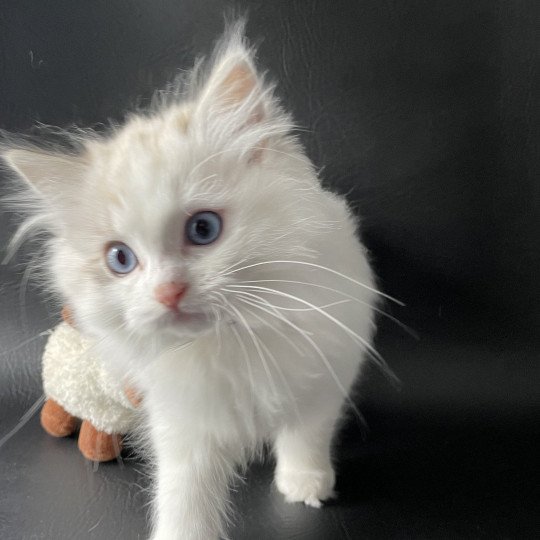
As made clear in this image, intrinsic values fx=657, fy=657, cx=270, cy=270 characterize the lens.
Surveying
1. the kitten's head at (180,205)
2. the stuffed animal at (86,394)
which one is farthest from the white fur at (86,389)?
the kitten's head at (180,205)

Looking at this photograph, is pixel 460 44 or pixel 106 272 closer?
pixel 106 272

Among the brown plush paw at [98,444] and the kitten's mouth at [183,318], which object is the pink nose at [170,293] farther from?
the brown plush paw at [98,444]

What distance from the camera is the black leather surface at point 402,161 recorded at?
116 cm

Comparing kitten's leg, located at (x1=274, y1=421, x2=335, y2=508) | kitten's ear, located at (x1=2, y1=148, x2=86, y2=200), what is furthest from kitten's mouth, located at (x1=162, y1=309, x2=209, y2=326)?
kitten's leg, located at (x1=274, y1=421, x2=335, y2=508)

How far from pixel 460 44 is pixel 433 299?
1.58ft

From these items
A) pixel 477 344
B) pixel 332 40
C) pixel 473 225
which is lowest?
pixel 477 344

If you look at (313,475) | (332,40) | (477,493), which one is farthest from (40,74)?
(477,493)

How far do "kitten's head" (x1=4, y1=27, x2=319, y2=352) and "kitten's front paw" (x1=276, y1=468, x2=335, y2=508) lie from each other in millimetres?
419

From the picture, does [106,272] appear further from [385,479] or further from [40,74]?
[40,74]

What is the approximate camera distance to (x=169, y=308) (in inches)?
27.7

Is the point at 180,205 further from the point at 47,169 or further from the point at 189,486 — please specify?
the point at 189,486

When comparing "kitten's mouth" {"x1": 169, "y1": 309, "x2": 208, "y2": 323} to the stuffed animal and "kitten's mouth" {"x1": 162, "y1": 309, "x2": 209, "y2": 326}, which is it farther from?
the stuffed animal

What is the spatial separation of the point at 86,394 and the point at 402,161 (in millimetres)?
717

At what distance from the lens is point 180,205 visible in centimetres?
72
